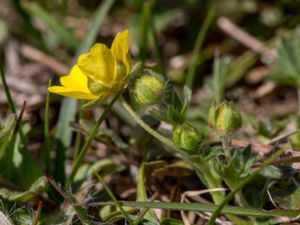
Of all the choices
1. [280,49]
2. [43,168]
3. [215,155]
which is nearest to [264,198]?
[215,155]

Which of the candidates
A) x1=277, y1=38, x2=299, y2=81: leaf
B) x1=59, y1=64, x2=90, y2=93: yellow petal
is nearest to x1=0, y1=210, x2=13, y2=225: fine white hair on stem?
x1=59, y1=64, x2=90, y2=93: yellow petal

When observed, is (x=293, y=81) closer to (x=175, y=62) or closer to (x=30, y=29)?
(x=175, y=62)

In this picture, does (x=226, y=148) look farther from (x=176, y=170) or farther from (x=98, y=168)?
(x=98, y=168)

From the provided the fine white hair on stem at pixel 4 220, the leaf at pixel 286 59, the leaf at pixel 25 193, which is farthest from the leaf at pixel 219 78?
the fine white hair on stem at pixel 4 220

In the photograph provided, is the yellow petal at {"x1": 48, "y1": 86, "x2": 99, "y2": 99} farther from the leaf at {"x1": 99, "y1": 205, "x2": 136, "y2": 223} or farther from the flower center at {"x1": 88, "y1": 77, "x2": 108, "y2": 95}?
the leaf at {"x1": 99, "y1": 205, "x2": 136, "y2": 223}

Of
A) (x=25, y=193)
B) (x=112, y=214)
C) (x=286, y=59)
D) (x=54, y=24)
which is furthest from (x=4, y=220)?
(x=54, y=24)

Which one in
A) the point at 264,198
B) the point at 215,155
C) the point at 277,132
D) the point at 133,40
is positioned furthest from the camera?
the point at 133,40
